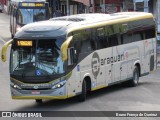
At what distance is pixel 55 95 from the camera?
18844 millimetres

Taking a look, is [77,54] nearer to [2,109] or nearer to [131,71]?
[2,109]

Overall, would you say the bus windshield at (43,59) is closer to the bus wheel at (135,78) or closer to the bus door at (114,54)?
the bus door at (114,54)

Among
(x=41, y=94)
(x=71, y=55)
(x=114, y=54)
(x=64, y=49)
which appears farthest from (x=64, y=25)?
(x=114, y=54)

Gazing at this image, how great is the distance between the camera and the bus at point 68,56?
61.9ft

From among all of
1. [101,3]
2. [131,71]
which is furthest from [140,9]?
[131,71]

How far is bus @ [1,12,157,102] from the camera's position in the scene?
61.9 ft

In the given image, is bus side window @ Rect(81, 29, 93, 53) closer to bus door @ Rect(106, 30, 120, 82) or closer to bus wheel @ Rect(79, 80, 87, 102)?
bus wheel @ Rect(79, 80, 87, 102)

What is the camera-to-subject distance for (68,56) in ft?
63.4

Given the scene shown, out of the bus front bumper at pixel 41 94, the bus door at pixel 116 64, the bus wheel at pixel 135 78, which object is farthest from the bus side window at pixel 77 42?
the bus wheel at pixel 135 78

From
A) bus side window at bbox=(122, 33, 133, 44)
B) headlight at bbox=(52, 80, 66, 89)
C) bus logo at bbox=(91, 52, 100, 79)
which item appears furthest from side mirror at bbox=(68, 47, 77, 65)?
bus side window at bbox=(122, 33, 133, 44)

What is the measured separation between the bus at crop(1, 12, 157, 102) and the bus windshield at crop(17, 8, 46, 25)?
24284mm

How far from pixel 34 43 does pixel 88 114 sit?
317 centimetres

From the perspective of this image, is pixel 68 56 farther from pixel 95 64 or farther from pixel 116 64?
pixel 116 64

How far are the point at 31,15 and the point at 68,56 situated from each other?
2922cm
